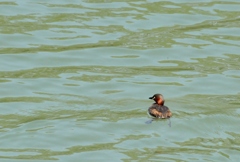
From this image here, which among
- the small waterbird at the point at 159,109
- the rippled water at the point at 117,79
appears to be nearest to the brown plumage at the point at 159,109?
the small waterbird at the point at 159,109

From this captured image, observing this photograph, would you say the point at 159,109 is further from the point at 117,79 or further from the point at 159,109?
the point at 117,79

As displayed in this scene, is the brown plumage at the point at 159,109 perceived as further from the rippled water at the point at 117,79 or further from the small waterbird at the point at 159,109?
the rippled water at the point at 117,79

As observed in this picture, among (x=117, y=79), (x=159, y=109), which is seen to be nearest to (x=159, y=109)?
(x=159, y=109)

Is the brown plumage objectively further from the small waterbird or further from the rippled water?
the rippled water

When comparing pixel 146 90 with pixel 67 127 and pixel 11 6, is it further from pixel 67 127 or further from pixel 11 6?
pixel 11 6

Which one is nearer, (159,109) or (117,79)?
(159,109)

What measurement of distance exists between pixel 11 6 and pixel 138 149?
25.4 ft

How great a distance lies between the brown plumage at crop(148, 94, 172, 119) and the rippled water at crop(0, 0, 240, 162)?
0.12m

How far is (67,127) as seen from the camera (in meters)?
13.5

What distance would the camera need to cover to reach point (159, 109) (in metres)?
14.0

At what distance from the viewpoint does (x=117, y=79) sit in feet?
52.7

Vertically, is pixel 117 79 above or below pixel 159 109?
above

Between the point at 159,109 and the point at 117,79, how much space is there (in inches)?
86.6

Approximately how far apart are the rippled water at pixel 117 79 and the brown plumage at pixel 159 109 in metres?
0.12
